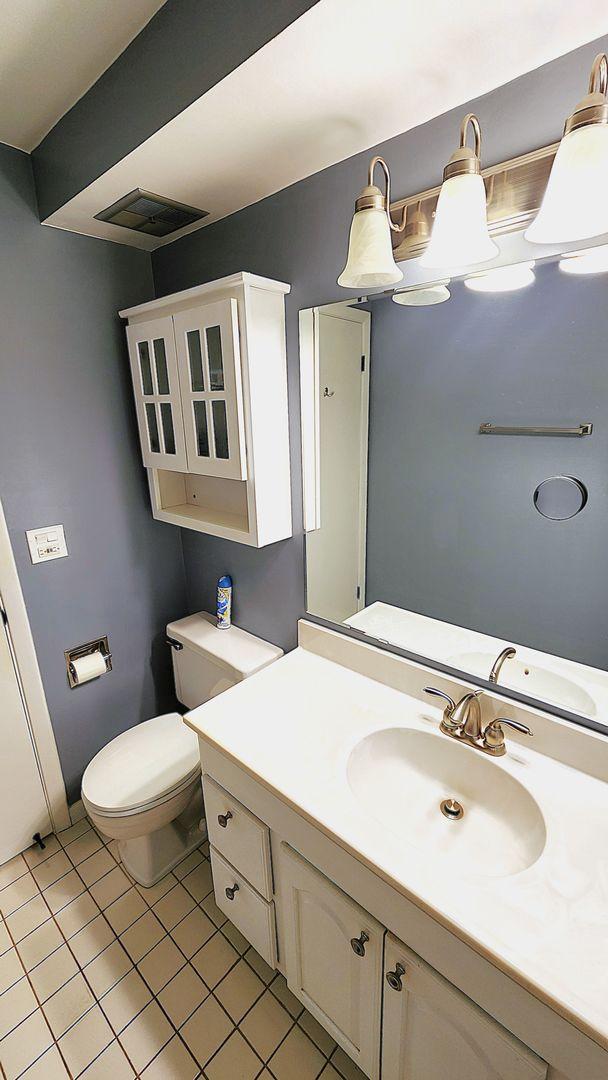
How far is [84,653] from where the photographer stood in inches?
69.4

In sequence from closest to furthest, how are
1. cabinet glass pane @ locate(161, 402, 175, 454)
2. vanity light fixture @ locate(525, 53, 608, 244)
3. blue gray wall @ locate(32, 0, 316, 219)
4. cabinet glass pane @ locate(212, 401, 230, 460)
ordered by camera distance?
vanity light fixture @ locate(525, 53, 608, 244) → blue gray wall @ locate(32, 0, 316, 219) → cabinet glass pane @ locate(212, 401, 230, 460) → cabinet glass pane @ locate(161, 402, 175, 454)

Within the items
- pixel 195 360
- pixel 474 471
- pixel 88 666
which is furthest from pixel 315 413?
pixel 88 666

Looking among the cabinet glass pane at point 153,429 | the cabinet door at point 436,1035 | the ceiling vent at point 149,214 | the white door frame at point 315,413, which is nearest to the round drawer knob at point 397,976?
the cabinet door at point 436,1035

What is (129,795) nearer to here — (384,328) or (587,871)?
(587,871)

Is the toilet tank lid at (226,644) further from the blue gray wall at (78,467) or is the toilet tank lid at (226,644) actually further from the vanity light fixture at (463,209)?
the vanity light fixture at (463,209)

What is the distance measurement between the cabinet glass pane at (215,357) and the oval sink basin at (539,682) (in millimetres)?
1012

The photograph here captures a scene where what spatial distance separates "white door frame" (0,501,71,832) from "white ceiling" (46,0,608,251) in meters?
1.13

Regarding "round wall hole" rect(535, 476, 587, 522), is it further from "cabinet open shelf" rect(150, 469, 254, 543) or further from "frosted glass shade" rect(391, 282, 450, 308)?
"cabinet open shelf" rect(150, 469, 254, 543)

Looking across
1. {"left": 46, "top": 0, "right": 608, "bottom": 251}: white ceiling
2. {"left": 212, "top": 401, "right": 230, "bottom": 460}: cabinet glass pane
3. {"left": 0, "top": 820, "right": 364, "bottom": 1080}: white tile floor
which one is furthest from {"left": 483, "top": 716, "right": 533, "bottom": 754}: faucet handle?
{"left": 46, "top": 0, "right": 608, "bottom": 251}: white ceiling

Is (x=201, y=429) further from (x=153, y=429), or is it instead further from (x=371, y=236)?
(x=371, y=236)

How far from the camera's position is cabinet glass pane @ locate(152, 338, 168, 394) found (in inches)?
58.6

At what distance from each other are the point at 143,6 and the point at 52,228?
734mm

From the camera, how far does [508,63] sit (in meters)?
0.80

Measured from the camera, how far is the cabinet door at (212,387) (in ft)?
4.09
